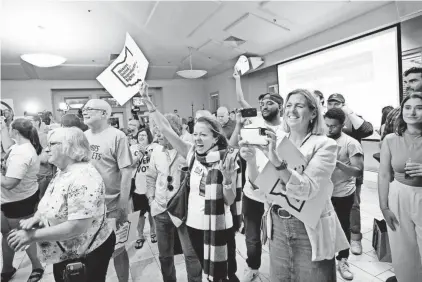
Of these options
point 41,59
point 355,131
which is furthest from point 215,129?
point 41,59

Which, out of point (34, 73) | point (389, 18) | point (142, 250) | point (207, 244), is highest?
point (34, 73)

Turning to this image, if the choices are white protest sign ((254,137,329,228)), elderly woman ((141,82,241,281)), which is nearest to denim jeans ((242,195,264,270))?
elderly woman ((141,82,241,281))

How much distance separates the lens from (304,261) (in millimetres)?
1171

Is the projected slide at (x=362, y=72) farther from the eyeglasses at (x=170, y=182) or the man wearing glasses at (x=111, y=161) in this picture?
the man wearing glasses at (x=111, y=161)

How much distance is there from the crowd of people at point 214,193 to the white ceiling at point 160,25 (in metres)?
2.95

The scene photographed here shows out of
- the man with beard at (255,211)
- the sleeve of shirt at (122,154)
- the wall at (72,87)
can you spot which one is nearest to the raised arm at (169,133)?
the sleeve of shirt at (122,154)

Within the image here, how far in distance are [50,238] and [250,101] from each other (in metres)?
7.68

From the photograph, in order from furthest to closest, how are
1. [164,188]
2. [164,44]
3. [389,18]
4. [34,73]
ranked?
[34,73] → [164,44] → [389,18] → [164,188]

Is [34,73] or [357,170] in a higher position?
[34,73]

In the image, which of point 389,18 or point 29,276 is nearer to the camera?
point 29,276

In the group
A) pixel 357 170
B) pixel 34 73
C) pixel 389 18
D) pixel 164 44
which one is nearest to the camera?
pixel 357 170

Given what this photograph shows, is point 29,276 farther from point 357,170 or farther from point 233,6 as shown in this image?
point 233,6

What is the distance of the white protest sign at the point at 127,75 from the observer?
1.82 meters

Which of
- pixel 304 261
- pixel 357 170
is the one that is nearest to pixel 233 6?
pixel 357 170
